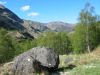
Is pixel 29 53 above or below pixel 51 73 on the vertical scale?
above

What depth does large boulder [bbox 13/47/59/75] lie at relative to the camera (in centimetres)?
2005

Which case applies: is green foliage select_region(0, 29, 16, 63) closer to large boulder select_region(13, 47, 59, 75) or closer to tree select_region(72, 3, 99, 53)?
tree select_region(72, 3, 99, 53)

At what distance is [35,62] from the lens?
2020 cm

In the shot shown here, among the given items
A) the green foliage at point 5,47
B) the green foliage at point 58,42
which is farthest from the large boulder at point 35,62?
the green foliage at point 58,42

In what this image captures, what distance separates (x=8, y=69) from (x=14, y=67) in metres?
0.85

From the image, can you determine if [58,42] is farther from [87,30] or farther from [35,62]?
[35,62]

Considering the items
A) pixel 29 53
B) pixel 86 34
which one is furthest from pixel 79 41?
pixel 29 53

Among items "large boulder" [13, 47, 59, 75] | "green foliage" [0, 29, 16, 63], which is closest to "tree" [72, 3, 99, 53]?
"green foliage" [0, 29, 16, 63]

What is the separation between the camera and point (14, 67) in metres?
20.4

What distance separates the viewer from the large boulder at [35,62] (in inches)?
789

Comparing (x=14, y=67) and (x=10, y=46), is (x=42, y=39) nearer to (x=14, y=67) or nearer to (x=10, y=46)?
(x=10, y=46)

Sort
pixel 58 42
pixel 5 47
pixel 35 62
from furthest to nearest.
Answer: pixel 58 42 < pixel 5 47 < pixel 35 62

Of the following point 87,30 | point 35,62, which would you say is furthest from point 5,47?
point 35,62

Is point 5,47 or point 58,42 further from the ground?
point 58,42
